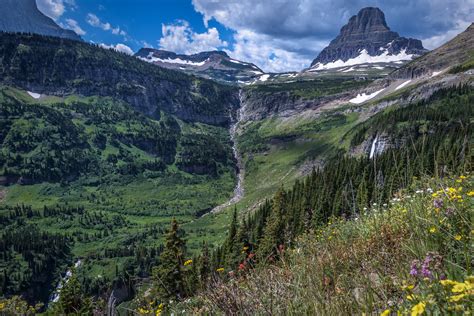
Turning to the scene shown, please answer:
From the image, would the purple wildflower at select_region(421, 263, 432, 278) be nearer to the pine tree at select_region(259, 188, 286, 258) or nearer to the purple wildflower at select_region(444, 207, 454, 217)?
the purple wildflower at select_region(444, 207, 454, 217)

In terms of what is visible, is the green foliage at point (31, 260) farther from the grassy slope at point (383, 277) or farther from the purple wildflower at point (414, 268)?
the purple wildflower at point (414, 268)

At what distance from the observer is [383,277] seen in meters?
3.65

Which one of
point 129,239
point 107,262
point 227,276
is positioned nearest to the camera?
point 227,276

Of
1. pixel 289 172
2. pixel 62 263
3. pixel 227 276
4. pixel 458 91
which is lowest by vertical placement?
pixel 62 263

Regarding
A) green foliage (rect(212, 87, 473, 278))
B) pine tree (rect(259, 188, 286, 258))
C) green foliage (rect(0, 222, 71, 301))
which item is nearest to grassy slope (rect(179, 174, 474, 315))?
green foliage (rect(212, 87, 473, 278))

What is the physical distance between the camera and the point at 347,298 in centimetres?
346

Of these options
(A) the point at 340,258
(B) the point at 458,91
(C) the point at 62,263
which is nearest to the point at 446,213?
(A) the point at 340,258

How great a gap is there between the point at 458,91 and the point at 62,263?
178522mm

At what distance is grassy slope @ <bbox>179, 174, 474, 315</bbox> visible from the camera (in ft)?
9.61

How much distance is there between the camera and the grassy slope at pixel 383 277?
2928 millimetres

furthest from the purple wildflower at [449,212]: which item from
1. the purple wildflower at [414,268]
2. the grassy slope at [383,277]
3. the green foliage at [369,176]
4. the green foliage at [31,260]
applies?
the green foliage at [31,260]

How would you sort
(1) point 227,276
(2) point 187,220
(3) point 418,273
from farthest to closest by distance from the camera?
(2) point 187,220 < (1) point 227,276 < (3) point 418,273

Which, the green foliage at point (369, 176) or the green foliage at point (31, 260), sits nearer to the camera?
the green foliage at point (369, 176)

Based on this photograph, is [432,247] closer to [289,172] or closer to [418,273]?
[418,273]
